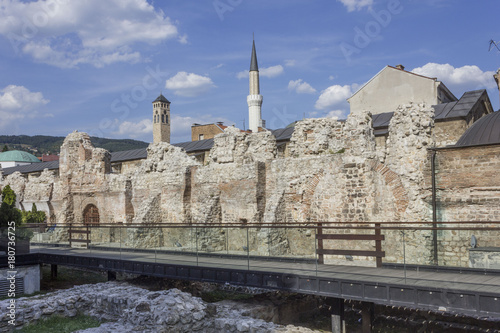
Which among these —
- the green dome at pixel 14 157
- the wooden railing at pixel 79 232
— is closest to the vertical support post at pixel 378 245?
the wooden railing at pixel 79 232

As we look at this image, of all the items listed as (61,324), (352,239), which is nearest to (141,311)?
(61,324)

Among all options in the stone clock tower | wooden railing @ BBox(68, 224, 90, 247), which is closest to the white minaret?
the stone clock tower

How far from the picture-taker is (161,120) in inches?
2955

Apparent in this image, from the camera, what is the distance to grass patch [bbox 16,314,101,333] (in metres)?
11.1

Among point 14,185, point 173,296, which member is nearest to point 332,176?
point 173,296

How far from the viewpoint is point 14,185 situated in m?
32.6

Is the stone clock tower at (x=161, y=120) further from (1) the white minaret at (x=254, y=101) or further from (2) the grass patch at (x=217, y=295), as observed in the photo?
(2) the grass patch at (x=217, y=295)

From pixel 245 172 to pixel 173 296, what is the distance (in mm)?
8275

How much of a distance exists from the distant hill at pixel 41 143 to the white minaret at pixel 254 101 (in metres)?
69.5

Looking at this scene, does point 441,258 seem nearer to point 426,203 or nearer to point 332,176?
point 426,203

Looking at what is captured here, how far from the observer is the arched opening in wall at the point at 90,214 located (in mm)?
26016

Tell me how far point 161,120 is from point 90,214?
5009 centimetres

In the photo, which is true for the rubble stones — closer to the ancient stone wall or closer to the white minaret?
the ancient stone wall

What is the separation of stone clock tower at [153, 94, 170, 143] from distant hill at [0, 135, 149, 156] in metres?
48.8
